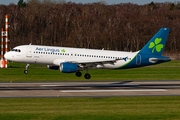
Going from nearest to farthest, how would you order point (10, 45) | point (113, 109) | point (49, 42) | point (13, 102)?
point (113, 109) → point (13, 102) → point (10, 45) → point (49, 42)

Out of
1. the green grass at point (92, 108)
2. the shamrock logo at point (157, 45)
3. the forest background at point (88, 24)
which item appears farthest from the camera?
the forest background at point (88, 24)

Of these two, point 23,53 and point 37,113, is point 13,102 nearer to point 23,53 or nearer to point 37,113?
point 37,113

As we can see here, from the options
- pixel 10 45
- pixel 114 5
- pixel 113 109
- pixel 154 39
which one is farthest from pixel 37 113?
pixel 114 5

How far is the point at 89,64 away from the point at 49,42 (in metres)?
92.1

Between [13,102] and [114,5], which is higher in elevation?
[114,5]

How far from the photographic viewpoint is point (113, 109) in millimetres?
33750

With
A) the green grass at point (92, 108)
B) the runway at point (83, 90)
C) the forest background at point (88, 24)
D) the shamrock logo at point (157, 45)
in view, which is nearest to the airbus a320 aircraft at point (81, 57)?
the shamrock logo at point (157, 45)

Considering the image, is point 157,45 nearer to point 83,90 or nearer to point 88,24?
point 83,90

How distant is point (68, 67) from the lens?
2138 inches

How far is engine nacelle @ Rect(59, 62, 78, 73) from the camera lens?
178 ft

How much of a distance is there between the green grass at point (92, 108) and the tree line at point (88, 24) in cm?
9424

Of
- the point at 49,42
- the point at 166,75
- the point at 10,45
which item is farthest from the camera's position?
the point at 49,42

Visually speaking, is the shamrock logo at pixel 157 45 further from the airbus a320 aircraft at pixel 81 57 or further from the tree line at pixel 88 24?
the tree line at pixel 88 24

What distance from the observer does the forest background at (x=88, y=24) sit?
14000 cm
